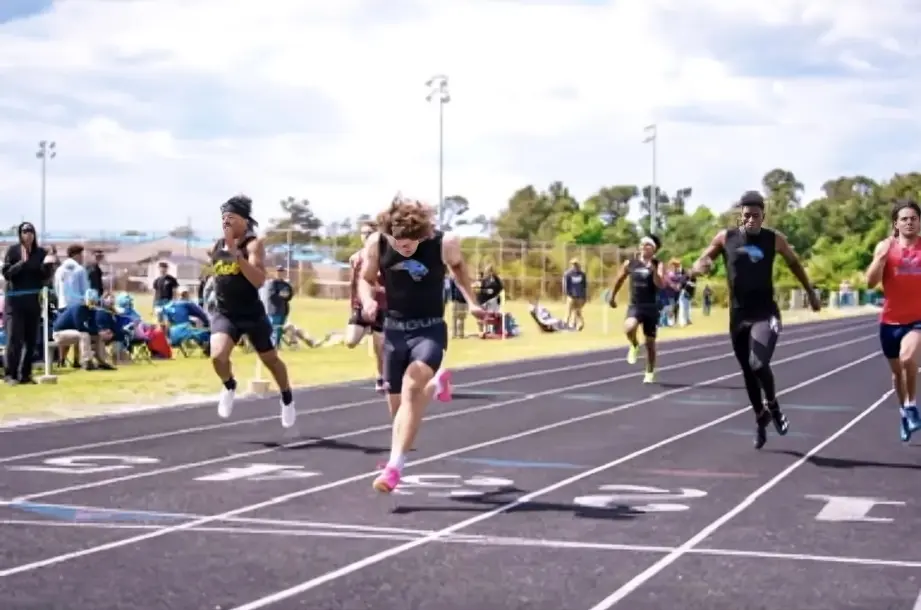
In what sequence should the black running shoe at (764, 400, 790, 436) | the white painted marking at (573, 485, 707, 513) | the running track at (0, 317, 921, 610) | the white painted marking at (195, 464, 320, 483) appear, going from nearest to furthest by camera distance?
the running track at (0, 317, 921, 610)
the white painted marking at (573, 485, 707, 513)
the white painted marking at (195, 464, 320, 483)
the black running shoe at (764, 400, 790, 436)

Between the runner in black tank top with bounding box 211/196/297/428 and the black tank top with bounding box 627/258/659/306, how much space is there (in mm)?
8347

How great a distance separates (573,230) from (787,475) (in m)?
104

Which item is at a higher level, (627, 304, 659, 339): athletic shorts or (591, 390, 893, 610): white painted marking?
(627, 304, 659, 339): athletic shorts

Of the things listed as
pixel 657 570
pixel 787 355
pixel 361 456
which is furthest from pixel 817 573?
pixel 787 355

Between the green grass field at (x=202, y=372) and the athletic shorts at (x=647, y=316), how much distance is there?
159 inches

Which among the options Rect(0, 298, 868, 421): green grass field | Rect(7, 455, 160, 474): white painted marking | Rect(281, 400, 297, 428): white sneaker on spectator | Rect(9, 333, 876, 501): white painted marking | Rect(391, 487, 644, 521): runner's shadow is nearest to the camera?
Rect(391, 487, 644, 521): runner's shadow

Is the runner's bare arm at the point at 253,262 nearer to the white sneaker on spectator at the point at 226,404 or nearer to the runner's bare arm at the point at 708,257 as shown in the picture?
the white sneaker on spectator at the point at 226,404

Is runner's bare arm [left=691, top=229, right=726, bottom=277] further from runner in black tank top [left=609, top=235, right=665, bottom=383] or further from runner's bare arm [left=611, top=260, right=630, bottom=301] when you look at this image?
runner in black tank top [left=609, top=235, right=665, bottom=383]

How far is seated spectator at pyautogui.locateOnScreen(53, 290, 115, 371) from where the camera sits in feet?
76.1

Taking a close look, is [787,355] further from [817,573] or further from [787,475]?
[817,573]

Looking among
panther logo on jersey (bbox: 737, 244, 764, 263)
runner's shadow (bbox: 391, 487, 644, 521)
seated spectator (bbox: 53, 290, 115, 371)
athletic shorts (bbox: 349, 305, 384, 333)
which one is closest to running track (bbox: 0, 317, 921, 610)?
runner's shadow (bbox: 391, 487, 644, 521)

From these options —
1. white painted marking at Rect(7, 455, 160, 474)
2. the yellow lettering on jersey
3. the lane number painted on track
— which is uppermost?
the yellow lettering on jersey

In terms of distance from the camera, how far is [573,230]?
4510 inches

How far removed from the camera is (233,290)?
13.3m
